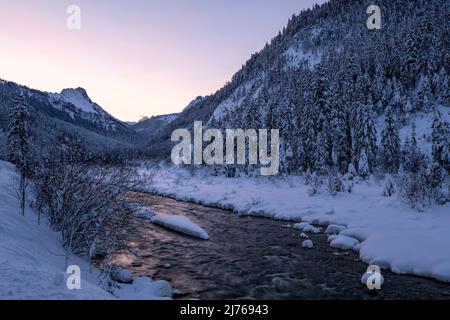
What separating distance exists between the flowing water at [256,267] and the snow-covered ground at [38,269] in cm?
131

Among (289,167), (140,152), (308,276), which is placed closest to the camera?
(308,276)

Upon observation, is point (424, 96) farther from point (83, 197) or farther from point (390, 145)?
point (83, 197)

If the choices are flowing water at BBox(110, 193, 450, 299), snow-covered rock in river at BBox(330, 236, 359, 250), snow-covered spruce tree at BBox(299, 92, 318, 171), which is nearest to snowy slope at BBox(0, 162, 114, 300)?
flowing water at BBox(110, 193, 450, 299)

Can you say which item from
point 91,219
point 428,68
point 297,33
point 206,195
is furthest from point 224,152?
point 297,33

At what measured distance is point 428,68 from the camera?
6594cm

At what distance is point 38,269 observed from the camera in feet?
22.1

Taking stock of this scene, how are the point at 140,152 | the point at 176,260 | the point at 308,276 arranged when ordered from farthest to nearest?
the point at 140,152 → the point at 176,260 → the point at 308,276

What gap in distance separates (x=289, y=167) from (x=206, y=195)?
79.1ft

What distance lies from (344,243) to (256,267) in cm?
415

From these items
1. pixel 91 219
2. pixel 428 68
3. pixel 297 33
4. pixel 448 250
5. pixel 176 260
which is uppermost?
pixel 297 33

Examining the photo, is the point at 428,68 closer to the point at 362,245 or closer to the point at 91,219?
the point at 362,245

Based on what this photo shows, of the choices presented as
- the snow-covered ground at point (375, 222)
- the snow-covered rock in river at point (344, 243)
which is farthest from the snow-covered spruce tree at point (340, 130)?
the snow-covered rock in river at point (344, 243)

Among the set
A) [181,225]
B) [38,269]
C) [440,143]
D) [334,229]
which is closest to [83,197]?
[38,269]

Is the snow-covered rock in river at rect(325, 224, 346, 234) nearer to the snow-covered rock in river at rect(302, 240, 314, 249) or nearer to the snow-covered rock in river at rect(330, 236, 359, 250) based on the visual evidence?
the snow-covered rock in river at rect(330, 236, 359, 250)
